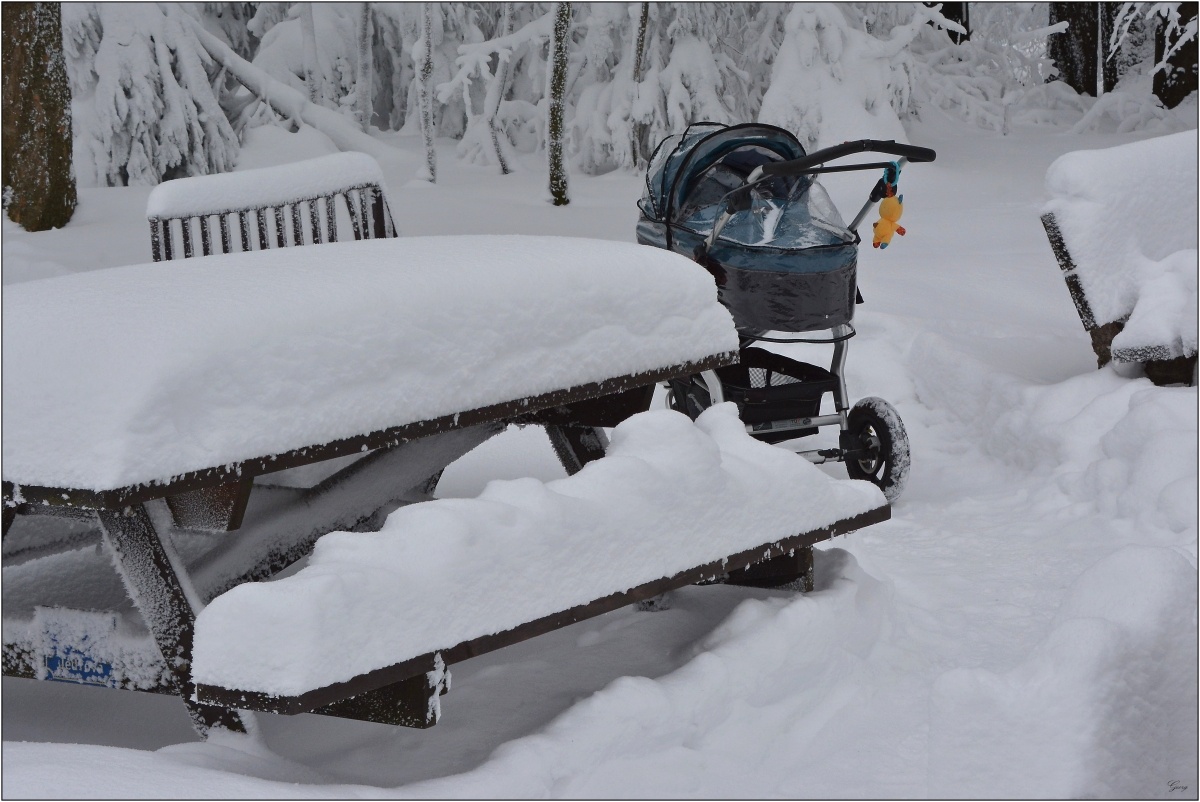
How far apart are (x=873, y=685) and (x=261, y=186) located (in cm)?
274

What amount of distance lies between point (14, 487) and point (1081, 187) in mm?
4082

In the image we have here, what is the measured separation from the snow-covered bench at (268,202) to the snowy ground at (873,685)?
3.53ft

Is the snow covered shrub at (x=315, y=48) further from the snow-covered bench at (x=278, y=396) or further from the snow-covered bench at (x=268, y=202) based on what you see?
the snow-covered bench at (x=278, y=396)

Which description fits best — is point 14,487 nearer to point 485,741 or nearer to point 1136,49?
point 485,741

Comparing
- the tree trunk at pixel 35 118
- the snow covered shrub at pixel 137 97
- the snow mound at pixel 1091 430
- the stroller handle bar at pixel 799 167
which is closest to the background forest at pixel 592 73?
the snow covered shrub at pixel 137 97

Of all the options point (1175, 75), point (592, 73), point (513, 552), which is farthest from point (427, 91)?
point (513, 552)

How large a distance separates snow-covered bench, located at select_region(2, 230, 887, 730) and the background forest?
27.6ft

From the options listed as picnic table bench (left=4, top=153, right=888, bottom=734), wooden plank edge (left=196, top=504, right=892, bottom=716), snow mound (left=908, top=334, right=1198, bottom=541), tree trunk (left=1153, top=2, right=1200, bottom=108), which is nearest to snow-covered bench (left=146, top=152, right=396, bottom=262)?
picnic table bench (left=4, top=153, right=888, bottom=734)

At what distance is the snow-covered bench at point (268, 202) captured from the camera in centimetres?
398

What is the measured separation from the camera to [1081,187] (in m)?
4.63

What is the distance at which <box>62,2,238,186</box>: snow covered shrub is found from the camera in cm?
1040

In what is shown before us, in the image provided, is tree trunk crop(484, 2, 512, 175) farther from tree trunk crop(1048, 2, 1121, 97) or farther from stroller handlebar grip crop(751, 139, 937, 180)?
stroller handlebar grip crop(751, 139, 937, 180)

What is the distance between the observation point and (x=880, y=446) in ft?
13.7

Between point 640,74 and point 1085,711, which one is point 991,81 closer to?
point 640,74
